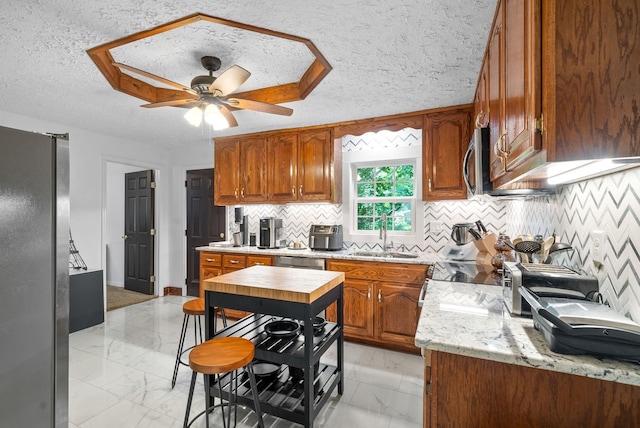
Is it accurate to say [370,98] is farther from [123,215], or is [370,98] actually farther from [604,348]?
[123,215]

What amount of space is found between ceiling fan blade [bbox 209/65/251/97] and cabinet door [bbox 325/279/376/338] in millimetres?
2069

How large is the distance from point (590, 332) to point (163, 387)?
2.64 m

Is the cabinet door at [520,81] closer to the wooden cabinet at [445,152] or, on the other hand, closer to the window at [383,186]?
the wooden cabinet at [445,152]

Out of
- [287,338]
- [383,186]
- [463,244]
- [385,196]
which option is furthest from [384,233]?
[287,338]

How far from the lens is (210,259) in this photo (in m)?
3.82

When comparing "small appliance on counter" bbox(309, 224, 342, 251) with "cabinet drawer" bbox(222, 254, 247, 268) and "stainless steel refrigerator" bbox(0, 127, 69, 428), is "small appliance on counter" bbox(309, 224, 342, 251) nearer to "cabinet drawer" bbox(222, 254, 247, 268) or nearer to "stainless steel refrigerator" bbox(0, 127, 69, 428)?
"cabinet drawer" bbox(222, 254, 247, 268)

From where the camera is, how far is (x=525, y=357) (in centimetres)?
93

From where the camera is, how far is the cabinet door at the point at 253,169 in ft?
12.7

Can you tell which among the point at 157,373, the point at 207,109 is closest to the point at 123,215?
the point at 157,373

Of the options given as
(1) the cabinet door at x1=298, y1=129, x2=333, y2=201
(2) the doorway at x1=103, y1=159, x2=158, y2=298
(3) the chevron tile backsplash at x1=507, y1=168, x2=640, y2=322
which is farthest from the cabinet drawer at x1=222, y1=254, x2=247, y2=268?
(3) the chevron tile backsplash at x1=507, y1=168, x2=640, y2=322

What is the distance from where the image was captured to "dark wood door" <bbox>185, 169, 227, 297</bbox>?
4.66 m

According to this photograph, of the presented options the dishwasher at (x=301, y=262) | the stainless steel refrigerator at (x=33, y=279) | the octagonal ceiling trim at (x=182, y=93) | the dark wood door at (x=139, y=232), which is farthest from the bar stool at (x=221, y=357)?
the dark wood door at (x=139, y=232)

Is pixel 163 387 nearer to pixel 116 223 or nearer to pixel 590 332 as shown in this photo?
pixel 590 332

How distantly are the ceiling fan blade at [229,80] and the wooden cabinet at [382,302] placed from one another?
191cm
